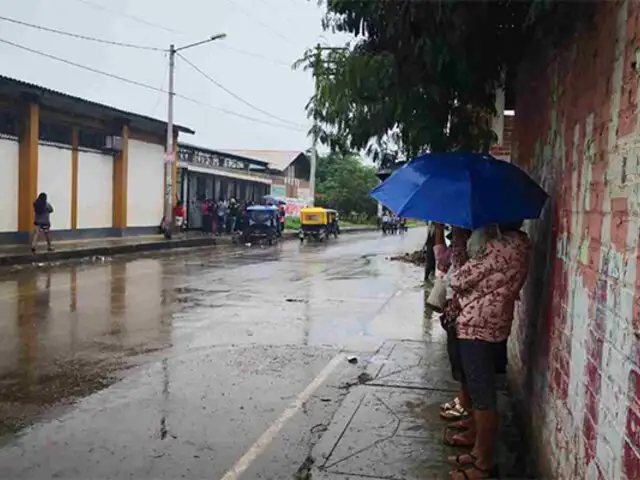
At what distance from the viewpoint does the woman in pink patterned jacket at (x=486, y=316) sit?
4340 millimetres

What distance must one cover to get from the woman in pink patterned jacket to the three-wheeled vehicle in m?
27.0

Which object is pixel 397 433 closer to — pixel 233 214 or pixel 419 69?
pixel 419 69

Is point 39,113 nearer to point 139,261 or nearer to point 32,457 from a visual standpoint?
point 139,261

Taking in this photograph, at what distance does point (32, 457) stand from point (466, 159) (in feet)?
11.7

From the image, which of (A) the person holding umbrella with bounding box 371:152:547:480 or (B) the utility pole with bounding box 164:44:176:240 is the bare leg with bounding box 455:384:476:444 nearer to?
(A) the person holding umbrella with bounding box 371:152:547:480

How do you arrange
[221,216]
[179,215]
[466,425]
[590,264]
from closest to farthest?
1. [590,264]
2. [466,425]
3. [179,215]
4. [221,216]

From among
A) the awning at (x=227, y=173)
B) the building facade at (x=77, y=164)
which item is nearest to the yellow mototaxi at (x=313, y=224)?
the awning at (x=227, y=173)

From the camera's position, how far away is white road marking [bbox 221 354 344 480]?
15.3ft

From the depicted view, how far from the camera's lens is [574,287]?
3.69 meters

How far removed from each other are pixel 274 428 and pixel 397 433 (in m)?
0.98

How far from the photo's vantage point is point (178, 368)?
24.2 ft

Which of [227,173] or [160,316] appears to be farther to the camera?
[227,173]

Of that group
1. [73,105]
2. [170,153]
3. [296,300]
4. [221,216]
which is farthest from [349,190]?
[296,300]

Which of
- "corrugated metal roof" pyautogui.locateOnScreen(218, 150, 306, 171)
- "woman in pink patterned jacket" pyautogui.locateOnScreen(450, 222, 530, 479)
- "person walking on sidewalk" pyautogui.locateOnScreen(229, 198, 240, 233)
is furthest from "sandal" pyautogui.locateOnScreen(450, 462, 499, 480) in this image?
"corrugated metal roof" pyautogui.locateOnScreen(218, 150, 306, 171)
